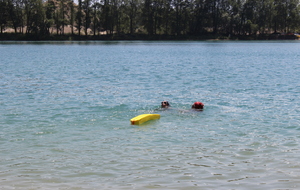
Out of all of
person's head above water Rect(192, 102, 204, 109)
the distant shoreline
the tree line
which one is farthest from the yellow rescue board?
the tree line

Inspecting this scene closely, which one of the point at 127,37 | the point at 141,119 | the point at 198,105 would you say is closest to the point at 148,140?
the point at 141,119

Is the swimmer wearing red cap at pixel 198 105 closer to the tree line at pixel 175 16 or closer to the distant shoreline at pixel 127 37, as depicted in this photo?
the distant shoreline at pixel 127 37

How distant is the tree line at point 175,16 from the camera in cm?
14475

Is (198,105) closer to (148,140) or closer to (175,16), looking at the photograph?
(148,140)

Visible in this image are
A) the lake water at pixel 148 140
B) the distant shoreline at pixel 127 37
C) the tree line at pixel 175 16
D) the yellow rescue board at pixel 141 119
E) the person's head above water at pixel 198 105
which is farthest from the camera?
the tree line at pixel 175 16

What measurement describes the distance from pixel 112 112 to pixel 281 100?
31.0 ft

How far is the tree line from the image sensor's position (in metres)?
Answer: 145

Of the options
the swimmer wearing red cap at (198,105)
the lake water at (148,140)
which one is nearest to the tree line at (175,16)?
the lake water at (148,140)

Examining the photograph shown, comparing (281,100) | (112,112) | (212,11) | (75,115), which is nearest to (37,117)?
(75,115)

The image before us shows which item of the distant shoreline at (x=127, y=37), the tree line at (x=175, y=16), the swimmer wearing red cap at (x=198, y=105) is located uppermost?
the tree line at (x=175, y=16)

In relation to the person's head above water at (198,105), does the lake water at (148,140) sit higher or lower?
lower

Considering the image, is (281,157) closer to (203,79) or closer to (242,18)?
(203,79)

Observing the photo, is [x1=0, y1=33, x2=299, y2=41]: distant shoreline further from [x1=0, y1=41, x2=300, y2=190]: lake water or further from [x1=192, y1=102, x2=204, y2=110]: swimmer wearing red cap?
→ [x1=192, y1=102, x2=204, y2=110]: swimmer wearing red cap

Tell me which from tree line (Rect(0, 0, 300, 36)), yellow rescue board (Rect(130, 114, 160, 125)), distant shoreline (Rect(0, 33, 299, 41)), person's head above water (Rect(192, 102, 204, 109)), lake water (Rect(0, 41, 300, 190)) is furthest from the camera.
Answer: tree line (Rect(0, 0, 300, 36))
